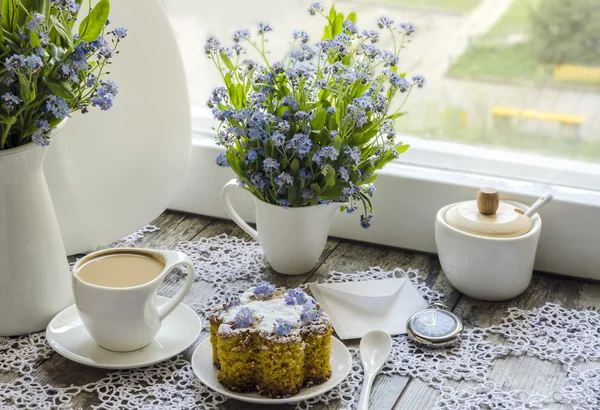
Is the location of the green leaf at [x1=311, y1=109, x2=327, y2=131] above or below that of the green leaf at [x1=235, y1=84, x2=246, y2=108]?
below

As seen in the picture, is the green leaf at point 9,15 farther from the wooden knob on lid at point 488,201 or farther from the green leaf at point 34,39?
the wooden knob on lid at point 488,201

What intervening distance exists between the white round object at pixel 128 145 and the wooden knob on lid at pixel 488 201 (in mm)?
431

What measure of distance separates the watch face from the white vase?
16.3 inches

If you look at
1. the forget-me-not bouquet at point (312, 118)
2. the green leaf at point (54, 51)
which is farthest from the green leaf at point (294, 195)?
the green leaf at point (54, 51)

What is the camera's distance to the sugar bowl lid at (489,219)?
995mm

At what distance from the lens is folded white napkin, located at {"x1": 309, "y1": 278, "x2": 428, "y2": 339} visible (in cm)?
96

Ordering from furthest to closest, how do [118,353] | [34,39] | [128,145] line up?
[128,145] → [118,353] → [34,39]

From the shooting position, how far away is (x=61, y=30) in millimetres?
796

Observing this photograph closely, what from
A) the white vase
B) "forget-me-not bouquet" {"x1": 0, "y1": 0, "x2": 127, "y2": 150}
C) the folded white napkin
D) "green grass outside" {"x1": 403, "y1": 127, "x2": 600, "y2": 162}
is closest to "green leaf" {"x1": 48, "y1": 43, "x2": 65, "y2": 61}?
"forget-me-not bouquet" {"x1": 0, "y1": 0, "x2": 127, "y2": 150}

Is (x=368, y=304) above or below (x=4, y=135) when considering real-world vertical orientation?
below

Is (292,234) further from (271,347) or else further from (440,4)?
(440,4)

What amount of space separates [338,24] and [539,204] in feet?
1.12

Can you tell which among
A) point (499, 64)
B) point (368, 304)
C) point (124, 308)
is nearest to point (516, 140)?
point (499, 64)

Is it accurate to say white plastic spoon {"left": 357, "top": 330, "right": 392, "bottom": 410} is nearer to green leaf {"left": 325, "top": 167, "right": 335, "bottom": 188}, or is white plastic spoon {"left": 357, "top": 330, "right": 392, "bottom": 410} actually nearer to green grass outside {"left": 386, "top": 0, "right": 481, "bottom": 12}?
green leaf {"left": 325, "top": 167, "right": 335, "bottom": 188}
